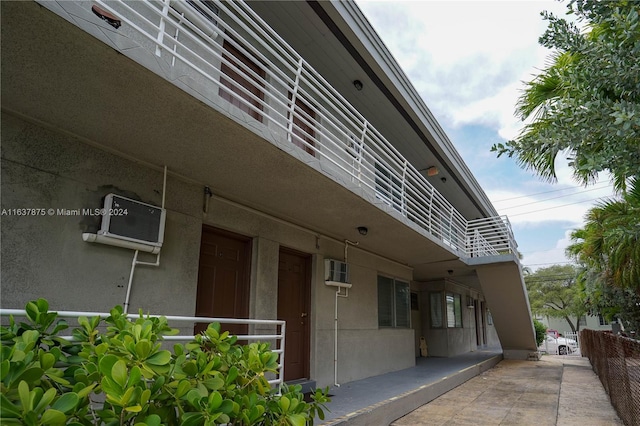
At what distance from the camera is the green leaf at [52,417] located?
1.38 metres

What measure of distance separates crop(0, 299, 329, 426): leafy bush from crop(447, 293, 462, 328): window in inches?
525

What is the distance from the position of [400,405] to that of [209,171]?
A: 4621 millimetres

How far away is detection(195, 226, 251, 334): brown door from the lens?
530cm

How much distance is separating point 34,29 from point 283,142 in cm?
228

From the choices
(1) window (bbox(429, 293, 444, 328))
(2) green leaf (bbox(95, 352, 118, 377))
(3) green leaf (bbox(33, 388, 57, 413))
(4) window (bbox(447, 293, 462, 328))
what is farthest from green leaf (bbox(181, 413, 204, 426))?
(4) window (bbox(447, 293, 462, 328))

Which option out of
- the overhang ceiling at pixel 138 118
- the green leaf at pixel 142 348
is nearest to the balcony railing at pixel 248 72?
the overhang ceiling at pixel 138 118

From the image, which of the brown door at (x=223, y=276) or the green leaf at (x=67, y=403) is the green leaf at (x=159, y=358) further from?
the brown door at (x=223, y=276)

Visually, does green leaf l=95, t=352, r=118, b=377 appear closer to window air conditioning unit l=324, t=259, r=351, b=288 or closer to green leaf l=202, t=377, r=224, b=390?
green leaf l=202, t=377, r=224, b=390

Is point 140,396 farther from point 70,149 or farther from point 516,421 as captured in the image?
point 516,421

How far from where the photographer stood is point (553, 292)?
40.2 meters

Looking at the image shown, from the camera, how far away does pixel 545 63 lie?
5.68 meters

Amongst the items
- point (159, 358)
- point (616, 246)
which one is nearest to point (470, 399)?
point (616, 246)

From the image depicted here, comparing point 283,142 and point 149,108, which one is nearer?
point 149,108

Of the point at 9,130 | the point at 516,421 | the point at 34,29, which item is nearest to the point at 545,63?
the point at 516,421
